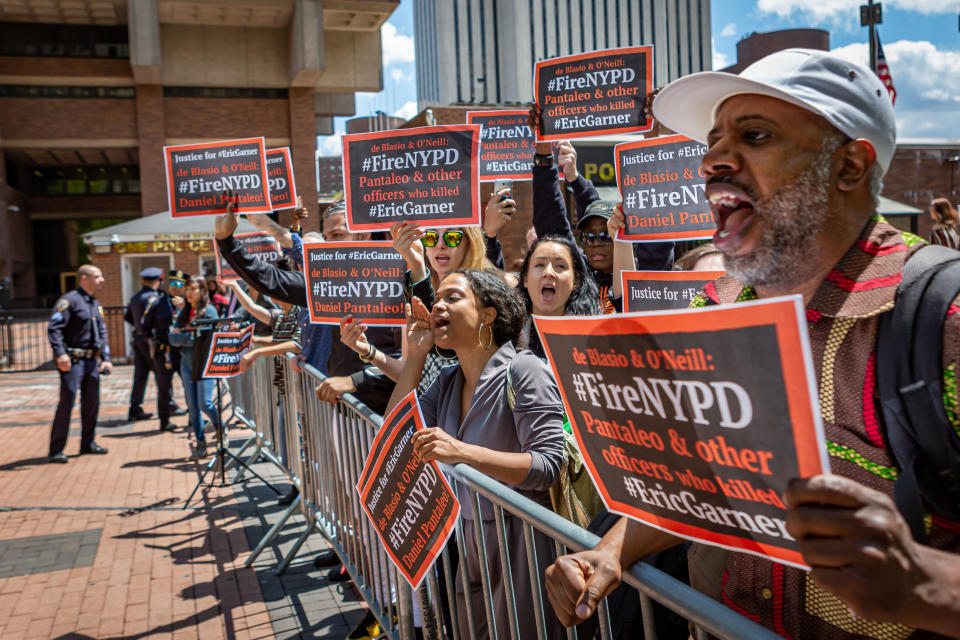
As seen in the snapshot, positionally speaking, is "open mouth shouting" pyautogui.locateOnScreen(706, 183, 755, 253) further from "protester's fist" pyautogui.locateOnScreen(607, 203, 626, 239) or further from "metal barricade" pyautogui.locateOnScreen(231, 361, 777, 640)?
"protester's fist" pyautogui.locateOnScreen(607, 203, 626, 239)

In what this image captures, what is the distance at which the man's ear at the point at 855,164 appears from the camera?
56.6 inches

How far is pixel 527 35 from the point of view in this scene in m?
106

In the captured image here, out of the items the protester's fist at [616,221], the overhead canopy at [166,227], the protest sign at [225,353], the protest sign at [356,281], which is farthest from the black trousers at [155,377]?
the protester's fist at [616,221]

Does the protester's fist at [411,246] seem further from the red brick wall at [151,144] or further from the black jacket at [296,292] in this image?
the red brick wall at [151,144]

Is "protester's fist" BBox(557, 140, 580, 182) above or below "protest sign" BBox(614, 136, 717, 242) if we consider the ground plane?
above

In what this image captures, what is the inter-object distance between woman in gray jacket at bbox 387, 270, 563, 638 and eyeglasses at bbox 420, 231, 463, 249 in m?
1.04

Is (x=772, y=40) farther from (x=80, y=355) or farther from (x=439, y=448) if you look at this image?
(x=439, y=448)

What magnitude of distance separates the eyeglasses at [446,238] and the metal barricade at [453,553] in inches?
43.4

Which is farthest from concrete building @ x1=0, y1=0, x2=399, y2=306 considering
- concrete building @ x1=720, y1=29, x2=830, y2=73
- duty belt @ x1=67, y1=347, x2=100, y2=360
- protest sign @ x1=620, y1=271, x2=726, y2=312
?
concrete building @ x1=720, y1=29, x2=830, y2=73

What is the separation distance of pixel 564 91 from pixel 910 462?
4.76 metres

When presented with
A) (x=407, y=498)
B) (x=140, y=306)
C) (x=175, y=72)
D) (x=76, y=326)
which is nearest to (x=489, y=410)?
(x=407, y=498)

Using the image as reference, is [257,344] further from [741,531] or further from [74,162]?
[74,162]

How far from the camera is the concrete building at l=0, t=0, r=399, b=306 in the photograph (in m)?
29.9

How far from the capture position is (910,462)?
3.95 ft
